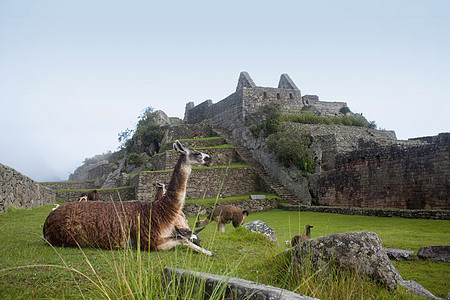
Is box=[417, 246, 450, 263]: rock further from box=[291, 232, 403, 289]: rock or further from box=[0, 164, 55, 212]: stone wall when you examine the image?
box=[0, 164, 55, 212]: stone wall

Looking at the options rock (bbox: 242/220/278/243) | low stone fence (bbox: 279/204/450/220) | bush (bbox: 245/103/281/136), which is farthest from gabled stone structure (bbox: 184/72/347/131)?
rock (bbox: 242/220/278/243)

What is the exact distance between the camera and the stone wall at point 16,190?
35.1 feet

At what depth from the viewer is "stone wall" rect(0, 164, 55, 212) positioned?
10711 mm

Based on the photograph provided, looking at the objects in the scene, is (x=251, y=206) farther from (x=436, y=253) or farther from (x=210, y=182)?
(x=436, y=253)

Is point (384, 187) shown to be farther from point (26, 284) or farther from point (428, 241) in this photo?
point (26, 284)

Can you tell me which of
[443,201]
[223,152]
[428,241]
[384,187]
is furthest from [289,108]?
[428,241]

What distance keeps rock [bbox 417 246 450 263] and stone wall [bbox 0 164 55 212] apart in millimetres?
12045

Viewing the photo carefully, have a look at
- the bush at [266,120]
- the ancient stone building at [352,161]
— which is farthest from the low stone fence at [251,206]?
the bush at [266,120]

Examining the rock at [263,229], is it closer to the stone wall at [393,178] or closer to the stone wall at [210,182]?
the stone wall at [393,178]

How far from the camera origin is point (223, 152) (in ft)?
84.5

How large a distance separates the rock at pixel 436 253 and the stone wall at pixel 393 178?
8.53m

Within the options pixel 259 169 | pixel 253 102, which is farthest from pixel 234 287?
pixel 253 102

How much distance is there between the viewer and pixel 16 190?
39.9 ft

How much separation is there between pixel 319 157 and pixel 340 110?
49.1 feet
